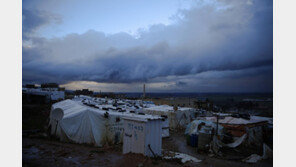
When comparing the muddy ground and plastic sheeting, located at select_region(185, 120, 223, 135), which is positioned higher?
plastic sheeting, located at select_region(185, 120, 223, 135)

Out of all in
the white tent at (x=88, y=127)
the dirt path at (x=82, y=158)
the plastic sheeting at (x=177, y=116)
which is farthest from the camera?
the plastic sheeting at (x=177, y=116)

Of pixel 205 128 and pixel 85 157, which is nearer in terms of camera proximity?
pixel 85 157

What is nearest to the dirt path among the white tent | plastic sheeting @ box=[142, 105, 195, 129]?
the white tent

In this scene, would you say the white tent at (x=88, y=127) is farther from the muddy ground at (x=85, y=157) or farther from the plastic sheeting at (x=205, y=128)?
the plastic sheeting at (x=205, y=128)

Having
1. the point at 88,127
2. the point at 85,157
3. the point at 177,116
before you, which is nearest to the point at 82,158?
the point at 85,157

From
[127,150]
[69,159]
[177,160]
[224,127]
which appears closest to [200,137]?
[224,127]

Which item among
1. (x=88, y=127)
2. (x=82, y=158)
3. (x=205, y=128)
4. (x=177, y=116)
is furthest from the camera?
(x=177, y=116)

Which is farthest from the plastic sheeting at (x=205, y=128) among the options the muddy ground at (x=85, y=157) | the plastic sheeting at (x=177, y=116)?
the plastic sheeting at (x=177, y=116)

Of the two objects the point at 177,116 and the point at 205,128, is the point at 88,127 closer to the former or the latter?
the point at 205,128

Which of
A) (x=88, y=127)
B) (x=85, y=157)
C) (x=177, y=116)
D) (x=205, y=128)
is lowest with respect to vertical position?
(x=85, y=157)

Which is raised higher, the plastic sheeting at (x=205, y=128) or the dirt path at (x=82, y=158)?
the plastic sheeting at (x=205, y=128)

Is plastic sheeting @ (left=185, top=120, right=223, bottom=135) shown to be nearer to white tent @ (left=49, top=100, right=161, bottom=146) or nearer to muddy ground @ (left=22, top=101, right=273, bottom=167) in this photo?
muddy ground @ (left=22, top=101, right=273, bottom=167)

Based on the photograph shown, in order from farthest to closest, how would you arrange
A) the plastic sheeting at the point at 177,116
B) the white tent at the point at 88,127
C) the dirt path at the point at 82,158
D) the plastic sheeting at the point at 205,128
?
the plastic sheeting at the point at 177,116 < the plastic sheeting at the point at 205,128 < the white tent at the point at 88,127 < the dirt path at the point at 82,158

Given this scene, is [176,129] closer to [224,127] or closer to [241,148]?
[224,127]
